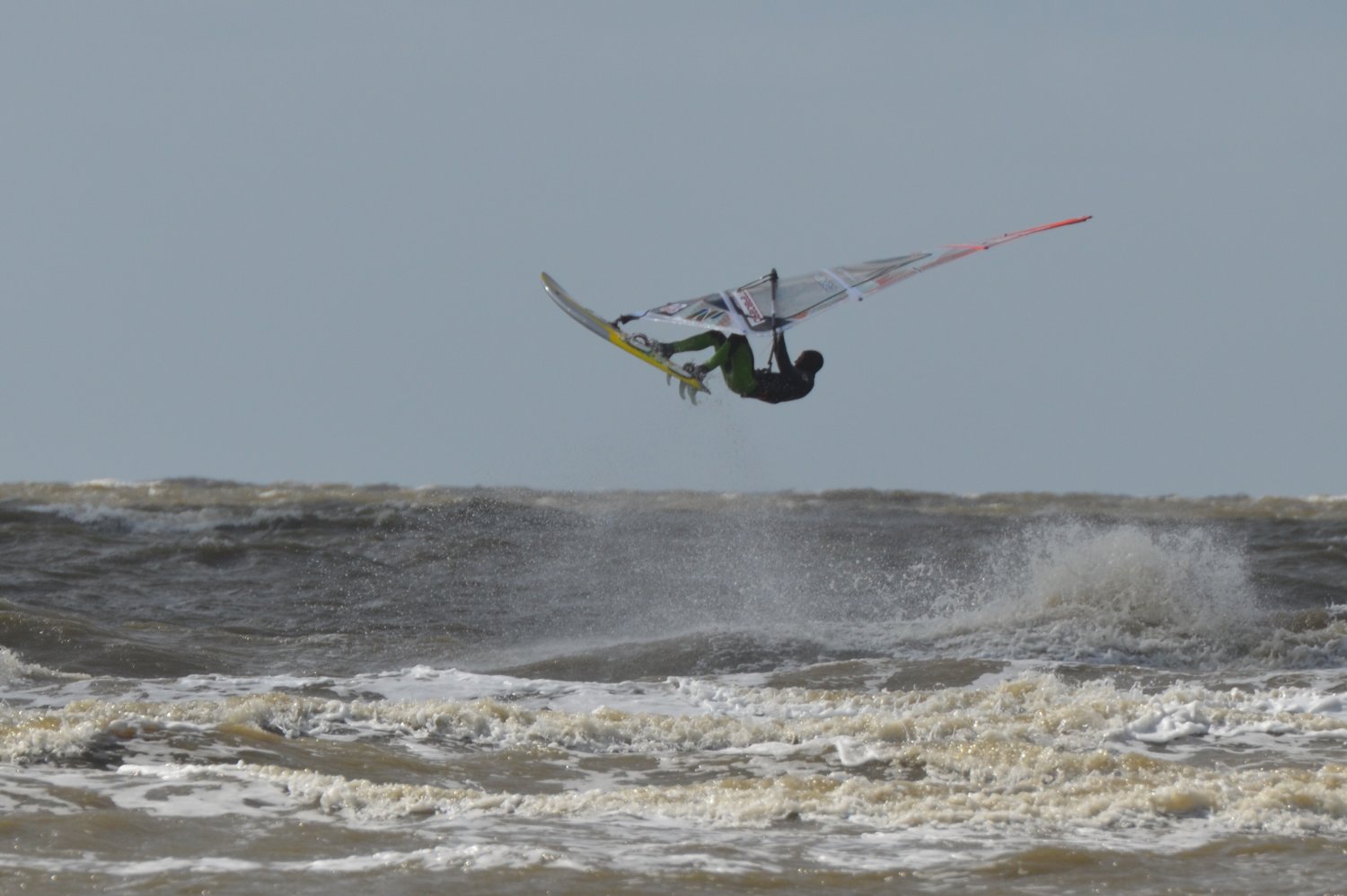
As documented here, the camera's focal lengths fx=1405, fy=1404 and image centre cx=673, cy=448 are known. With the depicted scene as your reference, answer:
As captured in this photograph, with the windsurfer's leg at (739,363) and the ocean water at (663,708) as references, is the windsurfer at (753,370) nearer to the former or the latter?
the windsurfer's leg at (739,363)

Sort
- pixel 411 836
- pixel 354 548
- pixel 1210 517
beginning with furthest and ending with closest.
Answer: pixel 1210 517 < pixel 354 548 < pixel 411 836

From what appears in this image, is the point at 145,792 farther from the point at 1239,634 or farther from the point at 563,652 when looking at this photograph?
the point at 1239,634

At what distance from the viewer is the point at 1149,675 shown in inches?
441

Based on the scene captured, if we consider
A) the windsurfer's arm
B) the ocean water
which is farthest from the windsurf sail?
the ocean water

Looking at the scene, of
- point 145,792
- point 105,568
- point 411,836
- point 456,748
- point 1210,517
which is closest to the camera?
point 411,836

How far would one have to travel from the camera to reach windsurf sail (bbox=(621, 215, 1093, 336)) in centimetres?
1066

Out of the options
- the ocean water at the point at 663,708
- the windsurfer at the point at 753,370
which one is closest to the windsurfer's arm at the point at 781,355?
the windsurfer at the point at 753,370

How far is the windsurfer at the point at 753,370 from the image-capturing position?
11008 mm

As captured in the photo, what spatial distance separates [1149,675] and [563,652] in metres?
5.23

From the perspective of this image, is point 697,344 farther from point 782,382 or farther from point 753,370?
point 782,382

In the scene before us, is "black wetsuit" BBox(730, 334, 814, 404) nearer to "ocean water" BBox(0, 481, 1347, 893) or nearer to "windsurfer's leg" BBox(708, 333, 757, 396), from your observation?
"windsurfer's leg" BBox(708, 333, 757, 396)

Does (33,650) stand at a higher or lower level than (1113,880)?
higher

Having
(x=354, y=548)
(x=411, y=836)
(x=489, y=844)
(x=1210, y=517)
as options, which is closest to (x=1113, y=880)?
(x=489, y=844)

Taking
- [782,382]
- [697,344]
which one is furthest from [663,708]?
[697,344]
